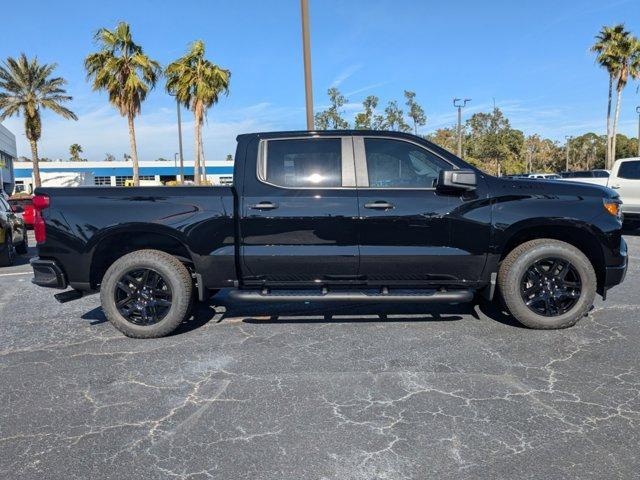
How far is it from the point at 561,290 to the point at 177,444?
3722 millimetres

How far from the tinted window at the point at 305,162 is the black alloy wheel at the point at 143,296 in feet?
4.78

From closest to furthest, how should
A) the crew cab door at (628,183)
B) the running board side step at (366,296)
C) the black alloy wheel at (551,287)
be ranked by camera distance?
1. the running board side step at (366,296)
2. the black alloy wheel at (551,287)
3. the crew cab door at (628,183)

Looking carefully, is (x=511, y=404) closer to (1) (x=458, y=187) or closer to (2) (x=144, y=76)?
(1) (x=458, y=187)

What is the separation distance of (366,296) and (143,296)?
212 centimetres

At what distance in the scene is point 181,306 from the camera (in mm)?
4727

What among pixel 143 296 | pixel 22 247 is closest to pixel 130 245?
pixel 143 296

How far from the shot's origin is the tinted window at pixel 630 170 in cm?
1179

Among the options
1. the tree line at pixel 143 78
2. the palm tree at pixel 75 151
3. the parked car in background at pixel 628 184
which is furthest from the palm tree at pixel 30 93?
the palm tree at pixel 75 151

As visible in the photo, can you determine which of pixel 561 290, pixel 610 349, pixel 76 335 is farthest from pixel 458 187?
pixel 76 335

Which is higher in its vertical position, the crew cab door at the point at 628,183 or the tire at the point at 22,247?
the crew cab door at the point at 628,183

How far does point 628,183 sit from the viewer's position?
465 inches

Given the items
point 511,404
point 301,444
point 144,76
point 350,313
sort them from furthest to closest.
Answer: point 144,76
point 350,313
point 511,404
point 301,444

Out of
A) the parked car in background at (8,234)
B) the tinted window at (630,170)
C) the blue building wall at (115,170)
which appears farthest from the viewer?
the blue building wall at (115,170)

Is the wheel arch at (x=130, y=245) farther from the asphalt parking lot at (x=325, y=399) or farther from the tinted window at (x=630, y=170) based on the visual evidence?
the tinted window at (x=630, y=170)
